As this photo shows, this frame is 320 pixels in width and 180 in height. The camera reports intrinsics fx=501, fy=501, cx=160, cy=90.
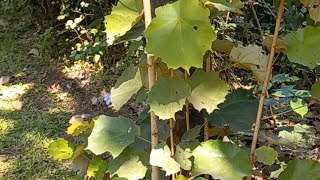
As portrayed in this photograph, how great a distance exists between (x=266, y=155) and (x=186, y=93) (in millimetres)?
277

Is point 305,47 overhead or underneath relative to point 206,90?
overhead

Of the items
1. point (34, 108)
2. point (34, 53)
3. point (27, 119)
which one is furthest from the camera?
point (34, 53)

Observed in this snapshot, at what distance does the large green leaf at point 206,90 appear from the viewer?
1130 mm

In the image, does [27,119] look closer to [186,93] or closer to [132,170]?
[132,170]

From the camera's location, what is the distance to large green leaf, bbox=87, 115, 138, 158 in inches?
46.3

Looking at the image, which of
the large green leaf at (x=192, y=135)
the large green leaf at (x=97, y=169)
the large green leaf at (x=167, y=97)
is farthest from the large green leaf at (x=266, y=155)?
the large green leaf at (x=97, y=169)

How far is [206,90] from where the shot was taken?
1.14m

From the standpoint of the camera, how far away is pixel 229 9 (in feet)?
3.33

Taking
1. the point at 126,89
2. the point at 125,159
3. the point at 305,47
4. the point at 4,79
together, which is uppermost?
the point at 305,47

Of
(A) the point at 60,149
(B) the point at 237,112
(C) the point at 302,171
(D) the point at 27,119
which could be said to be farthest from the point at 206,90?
(D) the point at 27,119

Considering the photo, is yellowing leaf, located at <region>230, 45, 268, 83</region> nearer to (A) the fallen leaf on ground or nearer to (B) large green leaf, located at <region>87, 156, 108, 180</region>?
(B) large green leaf, located at <region>87, 156, 108, 180</region>

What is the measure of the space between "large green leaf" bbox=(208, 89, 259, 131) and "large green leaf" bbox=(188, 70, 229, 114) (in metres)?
0.15

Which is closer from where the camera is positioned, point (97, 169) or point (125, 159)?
point (125, 159)

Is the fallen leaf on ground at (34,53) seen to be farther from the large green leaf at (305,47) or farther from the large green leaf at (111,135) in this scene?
the large green leaf at (305,47)
